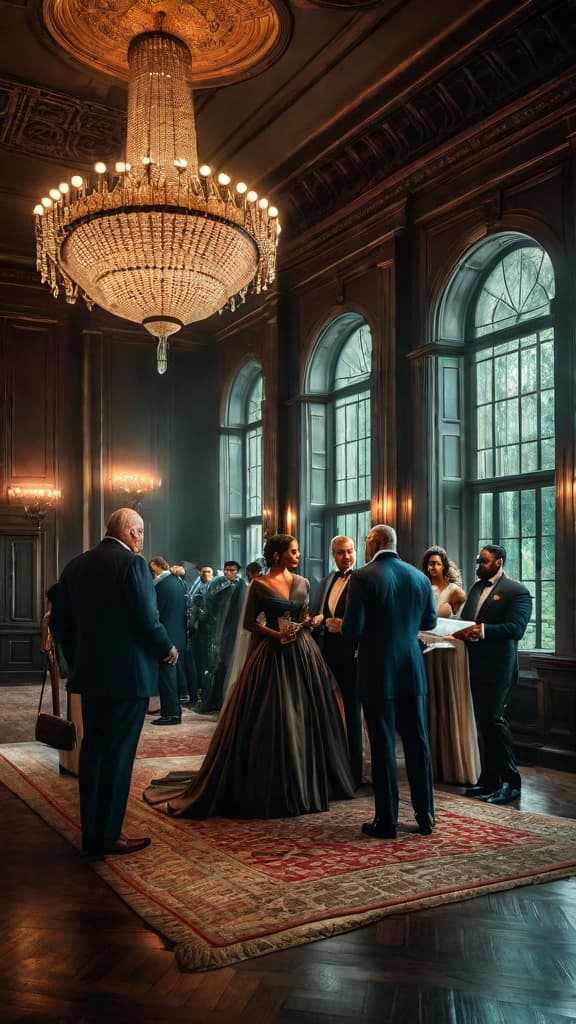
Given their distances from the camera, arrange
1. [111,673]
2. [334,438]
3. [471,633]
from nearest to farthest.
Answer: [111,673]
[471,633]
[334,438]

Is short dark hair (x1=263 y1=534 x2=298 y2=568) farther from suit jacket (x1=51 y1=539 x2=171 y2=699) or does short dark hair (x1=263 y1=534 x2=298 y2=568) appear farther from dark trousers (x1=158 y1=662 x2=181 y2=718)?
dark trousers (x1=158 y1=662 x2=181 y2=718)

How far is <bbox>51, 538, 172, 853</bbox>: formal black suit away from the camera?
411 centimetres

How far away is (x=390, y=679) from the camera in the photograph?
14.4ft

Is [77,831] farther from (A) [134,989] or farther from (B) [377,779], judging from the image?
(A) [134,989]

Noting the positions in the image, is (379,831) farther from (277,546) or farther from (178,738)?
(178,738)

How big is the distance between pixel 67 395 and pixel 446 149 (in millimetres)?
6021

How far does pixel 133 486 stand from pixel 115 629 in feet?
25.0

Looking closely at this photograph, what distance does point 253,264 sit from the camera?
259 inches

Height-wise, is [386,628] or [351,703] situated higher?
[386,628]

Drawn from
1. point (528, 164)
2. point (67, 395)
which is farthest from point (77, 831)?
point (67, 395)

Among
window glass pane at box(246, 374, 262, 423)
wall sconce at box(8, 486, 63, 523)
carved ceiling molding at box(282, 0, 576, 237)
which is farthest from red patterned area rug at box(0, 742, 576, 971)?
window glass pane at box(246, 374, 262, 423)

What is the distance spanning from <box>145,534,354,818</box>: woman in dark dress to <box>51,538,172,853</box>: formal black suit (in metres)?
0.75

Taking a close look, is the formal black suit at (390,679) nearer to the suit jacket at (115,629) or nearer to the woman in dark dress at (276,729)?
the woman in dark dress at (276,729)

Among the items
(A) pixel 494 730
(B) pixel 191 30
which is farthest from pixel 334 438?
(A) pixel 494 730
